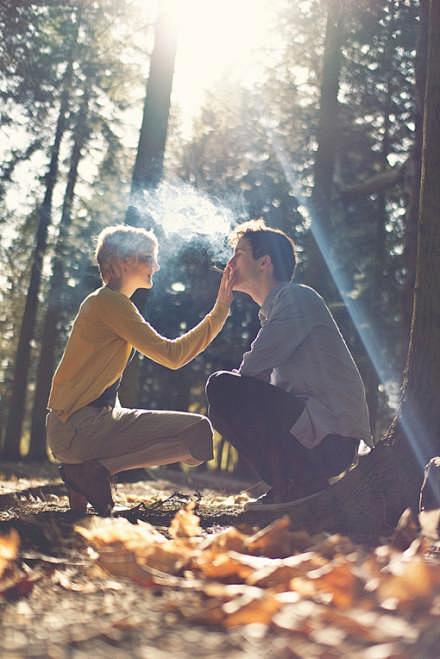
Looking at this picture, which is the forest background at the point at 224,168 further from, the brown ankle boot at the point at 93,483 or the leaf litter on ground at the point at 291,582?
the leaf litter on ground at the point at 291,582

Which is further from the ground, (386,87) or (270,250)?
(386,87)

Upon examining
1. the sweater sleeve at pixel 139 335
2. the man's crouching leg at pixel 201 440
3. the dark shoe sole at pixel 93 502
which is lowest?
the dark shoe sole at pixel 93 502

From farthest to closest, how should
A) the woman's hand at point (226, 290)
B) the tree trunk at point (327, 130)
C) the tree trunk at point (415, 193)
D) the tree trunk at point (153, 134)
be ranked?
the tree trunk at point (327, 130) < the tree trunk at point (153, 134) < the tree trunk at point (415, 193) < the woman's hand at point (226, 290)

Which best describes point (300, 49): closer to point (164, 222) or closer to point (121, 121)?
point (121, 121)

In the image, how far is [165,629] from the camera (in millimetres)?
1854

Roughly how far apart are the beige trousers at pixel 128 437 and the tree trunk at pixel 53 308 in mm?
13685

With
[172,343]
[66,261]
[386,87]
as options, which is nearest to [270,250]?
[172,343]

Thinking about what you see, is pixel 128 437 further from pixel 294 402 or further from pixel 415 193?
pixel 415 193

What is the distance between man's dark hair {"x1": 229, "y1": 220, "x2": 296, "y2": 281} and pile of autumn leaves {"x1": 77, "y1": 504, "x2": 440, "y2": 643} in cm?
240

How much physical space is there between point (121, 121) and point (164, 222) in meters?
11.0

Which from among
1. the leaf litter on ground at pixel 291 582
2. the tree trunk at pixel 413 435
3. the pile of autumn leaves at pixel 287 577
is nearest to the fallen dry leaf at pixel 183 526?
the pile of autumn leaves at pixel 287 577

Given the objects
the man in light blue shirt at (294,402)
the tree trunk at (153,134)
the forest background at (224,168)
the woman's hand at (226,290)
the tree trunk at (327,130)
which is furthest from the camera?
the forest background at (224,168)

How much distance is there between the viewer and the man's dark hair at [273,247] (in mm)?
4910

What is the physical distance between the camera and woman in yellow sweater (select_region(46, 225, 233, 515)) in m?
4.39
